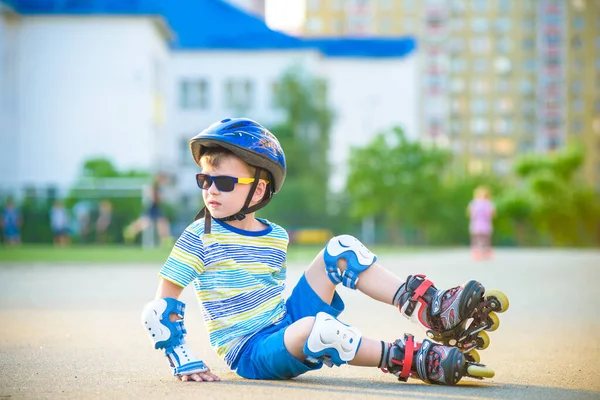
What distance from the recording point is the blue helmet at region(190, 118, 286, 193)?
15.5 feet

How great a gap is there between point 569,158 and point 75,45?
92.2 ft

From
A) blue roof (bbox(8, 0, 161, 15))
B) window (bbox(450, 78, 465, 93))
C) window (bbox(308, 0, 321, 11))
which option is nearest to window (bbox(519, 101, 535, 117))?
window (bbox(450, 78, 465, 93))

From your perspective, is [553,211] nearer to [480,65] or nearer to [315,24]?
[315,24]

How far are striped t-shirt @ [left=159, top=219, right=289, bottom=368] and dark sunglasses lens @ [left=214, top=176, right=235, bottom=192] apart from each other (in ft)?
0.49

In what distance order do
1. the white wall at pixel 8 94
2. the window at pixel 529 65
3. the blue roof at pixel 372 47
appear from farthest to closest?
1. the window at pixel 529 65
2. the blue roof at pixel 372 47
3. the white wall at pixel 8 94

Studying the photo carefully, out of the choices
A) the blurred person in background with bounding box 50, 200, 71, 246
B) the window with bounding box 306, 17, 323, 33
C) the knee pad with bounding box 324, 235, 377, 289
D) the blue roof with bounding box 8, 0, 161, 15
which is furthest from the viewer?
the window with bounding box 306, 17, 323, 33

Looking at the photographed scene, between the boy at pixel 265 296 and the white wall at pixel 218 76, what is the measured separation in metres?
51.6

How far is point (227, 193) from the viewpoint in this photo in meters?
4.77

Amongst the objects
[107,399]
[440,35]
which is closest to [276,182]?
[107,399]

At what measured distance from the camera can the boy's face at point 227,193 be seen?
15.6 ft

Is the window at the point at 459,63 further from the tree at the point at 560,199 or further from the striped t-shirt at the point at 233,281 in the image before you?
the striped t-shirt at the point at 233,281

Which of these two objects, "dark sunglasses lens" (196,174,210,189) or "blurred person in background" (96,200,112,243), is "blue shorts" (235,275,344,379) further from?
"blurred person in background" (96,200,112,243)

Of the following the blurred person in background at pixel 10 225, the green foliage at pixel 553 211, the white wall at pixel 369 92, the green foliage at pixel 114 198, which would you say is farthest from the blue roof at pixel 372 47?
the blurred person in background at pixel 10 225

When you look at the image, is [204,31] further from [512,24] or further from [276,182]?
[512,24]
